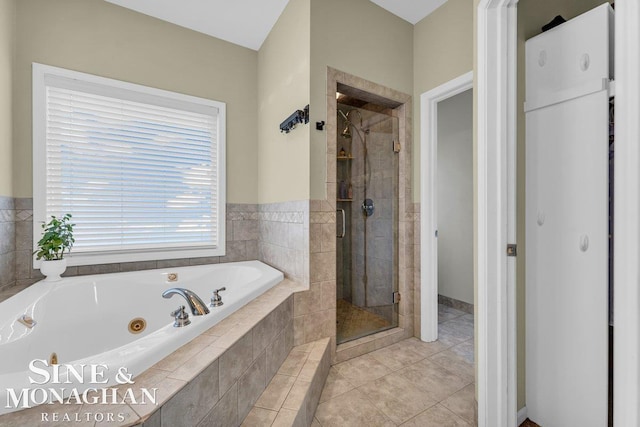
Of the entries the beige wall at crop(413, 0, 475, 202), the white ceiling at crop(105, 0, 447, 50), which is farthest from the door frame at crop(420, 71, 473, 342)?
the white ceiling at crop(105, 0, 447, 50)

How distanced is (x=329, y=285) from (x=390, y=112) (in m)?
1.60

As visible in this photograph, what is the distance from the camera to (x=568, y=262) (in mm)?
1258

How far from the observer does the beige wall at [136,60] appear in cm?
192

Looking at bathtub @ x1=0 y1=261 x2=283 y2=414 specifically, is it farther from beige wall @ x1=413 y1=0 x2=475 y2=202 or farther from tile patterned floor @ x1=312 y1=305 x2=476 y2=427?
beige wall @ x1=413 y1=0 x2=475 y2=202

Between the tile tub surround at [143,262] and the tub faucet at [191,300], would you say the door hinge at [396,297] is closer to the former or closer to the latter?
the tile tub surround at [143,262]

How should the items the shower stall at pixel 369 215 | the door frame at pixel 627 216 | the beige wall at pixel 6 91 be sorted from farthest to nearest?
the shower stall at pixel 369 215 → the beige wall at pixel 6 91 → the door frame at pixel 627 216

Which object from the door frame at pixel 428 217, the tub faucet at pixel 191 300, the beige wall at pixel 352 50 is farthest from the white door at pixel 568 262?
the tub faucet at pixel 191 300

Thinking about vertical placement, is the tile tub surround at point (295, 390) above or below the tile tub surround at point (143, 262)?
below

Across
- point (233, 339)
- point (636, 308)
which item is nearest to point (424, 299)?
point (636, 308)

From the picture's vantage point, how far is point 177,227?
249 centimetres

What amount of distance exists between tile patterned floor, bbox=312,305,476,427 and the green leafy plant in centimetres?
197

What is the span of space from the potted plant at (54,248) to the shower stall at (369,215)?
1957 mm

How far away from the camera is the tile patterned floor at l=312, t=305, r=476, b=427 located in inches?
57.3

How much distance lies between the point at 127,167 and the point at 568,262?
2.94 meters
